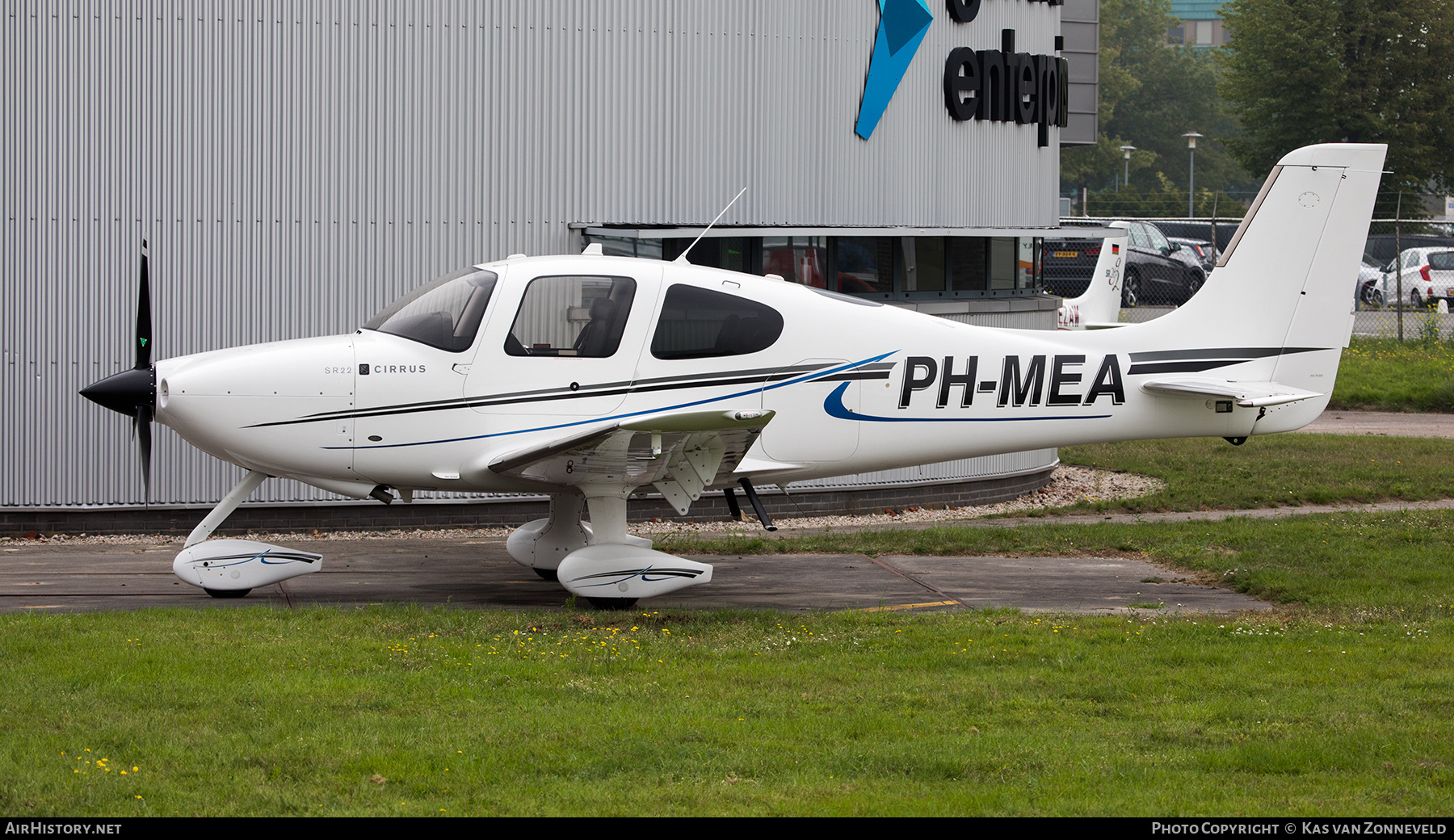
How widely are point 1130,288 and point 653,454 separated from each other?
2643 cm

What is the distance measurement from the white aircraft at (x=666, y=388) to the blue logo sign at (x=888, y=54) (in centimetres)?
418

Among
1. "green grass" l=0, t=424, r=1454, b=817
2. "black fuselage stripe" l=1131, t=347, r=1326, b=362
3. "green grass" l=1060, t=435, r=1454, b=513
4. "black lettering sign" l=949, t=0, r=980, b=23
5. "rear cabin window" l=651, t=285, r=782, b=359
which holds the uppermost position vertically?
"black lettering sign" l=949, t=0, r=980, b=23

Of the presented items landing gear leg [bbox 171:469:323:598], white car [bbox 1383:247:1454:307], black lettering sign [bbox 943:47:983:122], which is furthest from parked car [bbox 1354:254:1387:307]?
landing gear leg [bbox 171:469:323:598]

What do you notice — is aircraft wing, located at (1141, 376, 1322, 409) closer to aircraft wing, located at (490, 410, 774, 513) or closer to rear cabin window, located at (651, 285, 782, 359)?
rear cabin window, located at (651, 285, 782, 359)

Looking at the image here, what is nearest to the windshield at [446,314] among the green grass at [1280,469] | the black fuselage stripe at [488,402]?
the black fuselage stripe at [488,402]

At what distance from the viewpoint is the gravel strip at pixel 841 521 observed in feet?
38.8

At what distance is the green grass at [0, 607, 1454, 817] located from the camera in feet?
17.3

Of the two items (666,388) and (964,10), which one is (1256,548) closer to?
(666,388)

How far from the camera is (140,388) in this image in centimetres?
864

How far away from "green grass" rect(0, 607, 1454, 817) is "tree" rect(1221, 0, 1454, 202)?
120 ft

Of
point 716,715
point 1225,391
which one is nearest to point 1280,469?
point 1225,391

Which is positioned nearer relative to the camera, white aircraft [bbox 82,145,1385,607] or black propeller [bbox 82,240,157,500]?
black propeller [bbox 82,240,157,500]

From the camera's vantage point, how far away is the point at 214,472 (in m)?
12.0
